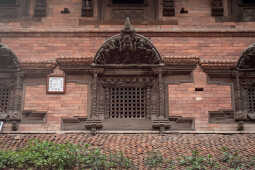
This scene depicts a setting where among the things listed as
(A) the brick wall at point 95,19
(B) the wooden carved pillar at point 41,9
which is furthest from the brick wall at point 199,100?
(B) the wooden carved pillar at point 41,9

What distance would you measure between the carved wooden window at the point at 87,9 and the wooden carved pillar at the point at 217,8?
4476 mm

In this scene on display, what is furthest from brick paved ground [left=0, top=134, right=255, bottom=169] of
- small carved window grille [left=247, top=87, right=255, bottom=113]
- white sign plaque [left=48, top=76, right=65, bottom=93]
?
white sign plaque [left=48, top=76, right=65, bottom=93]

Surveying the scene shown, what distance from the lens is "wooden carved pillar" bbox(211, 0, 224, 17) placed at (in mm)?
13189

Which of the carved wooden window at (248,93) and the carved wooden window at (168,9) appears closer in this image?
the carved wooden window at (248,93)

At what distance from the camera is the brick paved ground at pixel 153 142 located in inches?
389

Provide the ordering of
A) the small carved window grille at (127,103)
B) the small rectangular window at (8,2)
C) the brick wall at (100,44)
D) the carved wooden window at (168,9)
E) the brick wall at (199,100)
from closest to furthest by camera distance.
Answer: the brick wall at (199,100), the small carved window grille at (127,103), the brick wall at (100,44), the carved wooden window at (168,9), the small rectangular window at (8,2)

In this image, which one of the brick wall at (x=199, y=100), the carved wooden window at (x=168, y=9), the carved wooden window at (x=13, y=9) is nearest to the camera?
the brick wall at (x=199, y=100)

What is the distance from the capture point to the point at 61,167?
8594mm

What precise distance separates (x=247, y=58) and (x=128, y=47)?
4090mm

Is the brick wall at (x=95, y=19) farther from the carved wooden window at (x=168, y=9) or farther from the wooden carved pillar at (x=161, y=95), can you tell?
the wooden carved pillar at (x=161, y=95)

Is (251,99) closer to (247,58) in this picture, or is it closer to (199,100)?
(247,58)

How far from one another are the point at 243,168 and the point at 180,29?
19.0 ft

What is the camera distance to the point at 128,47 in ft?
40.4

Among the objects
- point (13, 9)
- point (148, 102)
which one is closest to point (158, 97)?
point (148, 102)
